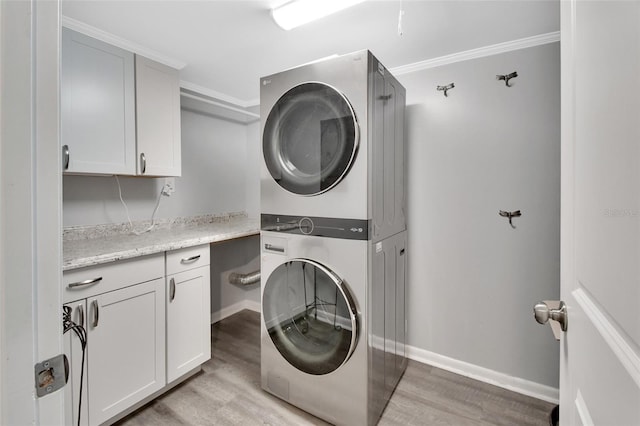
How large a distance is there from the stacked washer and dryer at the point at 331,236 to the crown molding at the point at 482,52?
1.58 feet

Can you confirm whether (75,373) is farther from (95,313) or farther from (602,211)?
(602,211)

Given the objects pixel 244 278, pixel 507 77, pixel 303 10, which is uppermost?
pixel 303 10

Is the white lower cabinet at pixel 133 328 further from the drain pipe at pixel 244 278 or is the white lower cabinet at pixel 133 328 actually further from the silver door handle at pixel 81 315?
the drain pipe at pixel 244 278

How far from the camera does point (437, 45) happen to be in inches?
76.7

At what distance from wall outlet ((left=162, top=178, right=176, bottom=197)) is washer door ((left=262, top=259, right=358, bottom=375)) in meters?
1.38

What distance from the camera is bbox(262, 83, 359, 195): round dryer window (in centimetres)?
154

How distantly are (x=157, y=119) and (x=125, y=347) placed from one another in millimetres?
1437

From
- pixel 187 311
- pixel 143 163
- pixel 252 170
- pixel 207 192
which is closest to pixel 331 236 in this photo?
pixel 187 311

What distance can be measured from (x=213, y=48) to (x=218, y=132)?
121cm

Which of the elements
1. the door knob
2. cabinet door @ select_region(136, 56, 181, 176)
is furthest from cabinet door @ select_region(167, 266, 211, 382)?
the door knob

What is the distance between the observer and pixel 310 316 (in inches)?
68.2

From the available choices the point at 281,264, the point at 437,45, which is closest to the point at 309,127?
the point at 281,264

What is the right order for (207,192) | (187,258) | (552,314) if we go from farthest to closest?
(207,192)
(187,258)
(552,314)

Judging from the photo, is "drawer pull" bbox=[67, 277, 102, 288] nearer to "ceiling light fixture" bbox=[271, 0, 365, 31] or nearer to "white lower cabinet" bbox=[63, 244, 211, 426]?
"white lower cabinet" bbox=[63, 244, 211, 426]
